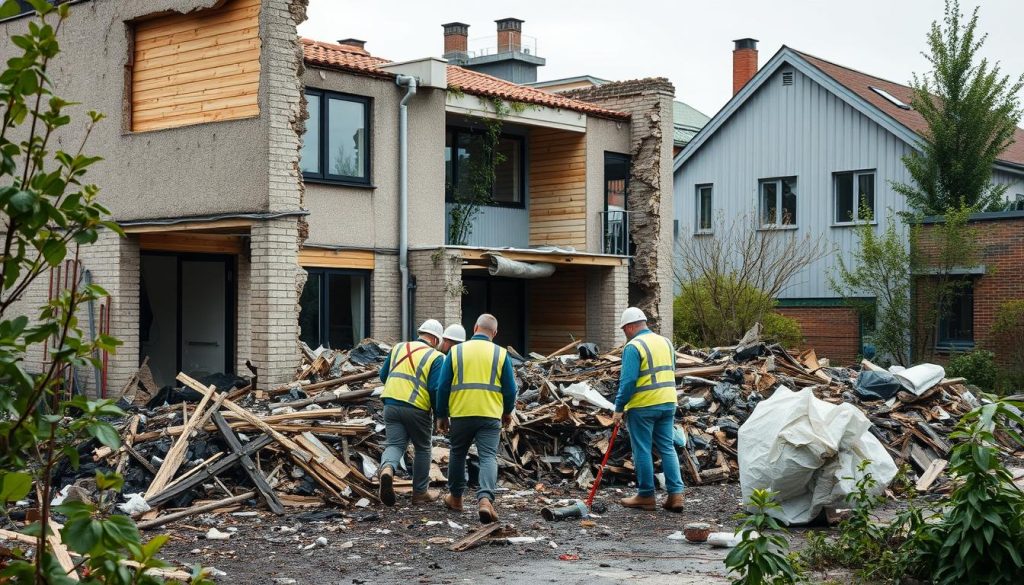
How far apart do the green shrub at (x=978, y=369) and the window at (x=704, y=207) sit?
34.6 ft

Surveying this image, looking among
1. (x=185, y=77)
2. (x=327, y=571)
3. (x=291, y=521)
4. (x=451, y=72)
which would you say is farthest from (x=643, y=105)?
(x=327, y=571)

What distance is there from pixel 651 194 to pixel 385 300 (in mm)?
7743

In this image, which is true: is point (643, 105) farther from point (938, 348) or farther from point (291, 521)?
point (291, 521)

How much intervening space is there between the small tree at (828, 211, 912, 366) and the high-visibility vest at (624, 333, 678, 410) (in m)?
18.3

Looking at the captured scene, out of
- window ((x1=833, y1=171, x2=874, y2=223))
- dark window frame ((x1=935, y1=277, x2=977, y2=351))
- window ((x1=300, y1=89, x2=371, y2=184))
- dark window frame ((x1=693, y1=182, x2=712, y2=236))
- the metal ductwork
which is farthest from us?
dark window frame ((x1=693, y1=182, x2=712, y2=236))

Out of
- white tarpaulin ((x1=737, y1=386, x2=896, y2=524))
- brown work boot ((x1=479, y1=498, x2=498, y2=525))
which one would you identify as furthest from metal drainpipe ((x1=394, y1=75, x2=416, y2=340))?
white tarpaulin ((x1=737, y1=386, x2=896, y2=524))

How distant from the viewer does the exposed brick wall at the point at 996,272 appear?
2697cm

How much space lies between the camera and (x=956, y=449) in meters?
7.34

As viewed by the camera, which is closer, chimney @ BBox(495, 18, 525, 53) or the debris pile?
the debris pile

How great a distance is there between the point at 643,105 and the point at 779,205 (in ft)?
29.7

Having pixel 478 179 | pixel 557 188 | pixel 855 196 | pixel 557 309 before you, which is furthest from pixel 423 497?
pixel 855 196

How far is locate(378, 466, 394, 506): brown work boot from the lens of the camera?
11500 millimetres

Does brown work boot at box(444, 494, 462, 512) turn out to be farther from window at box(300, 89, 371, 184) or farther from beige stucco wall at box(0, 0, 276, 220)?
window at box(300, 89, 371, 184)

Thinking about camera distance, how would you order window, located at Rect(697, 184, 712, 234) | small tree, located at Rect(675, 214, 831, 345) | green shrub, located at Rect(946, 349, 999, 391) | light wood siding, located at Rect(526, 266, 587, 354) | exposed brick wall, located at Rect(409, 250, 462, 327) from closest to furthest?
exposed brick wall, located at Rect(409, 250, 462, 327)
light wood siding, located at Rect(526, 266, 587, 354)
green shrub, located at Rect(946, 349, 999, 391)
small tree, located at Rect(675, 214, 831, 345)
window, located at Rect(697, 184, 712, 234)
